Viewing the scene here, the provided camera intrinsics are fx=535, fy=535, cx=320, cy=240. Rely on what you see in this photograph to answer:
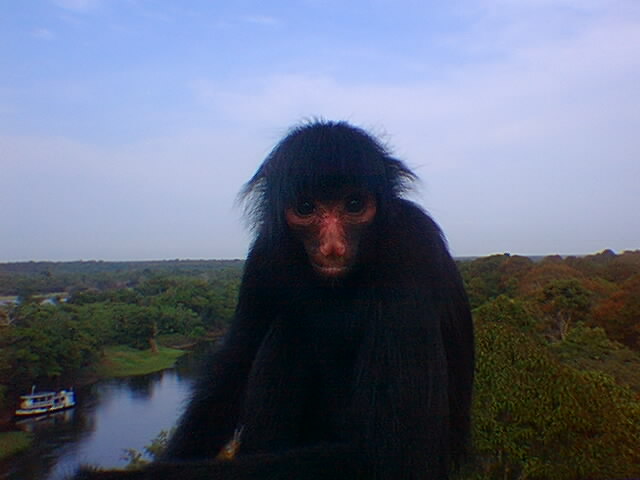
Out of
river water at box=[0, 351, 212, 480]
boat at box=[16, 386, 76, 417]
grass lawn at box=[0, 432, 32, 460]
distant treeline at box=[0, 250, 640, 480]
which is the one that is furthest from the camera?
distant treeline at box=[0, 250, 640, 480]

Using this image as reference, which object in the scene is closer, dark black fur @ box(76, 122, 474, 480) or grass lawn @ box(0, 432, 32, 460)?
dark black fur @ box(76, 122, 474, 480)

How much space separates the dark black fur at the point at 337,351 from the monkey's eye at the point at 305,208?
6 cm

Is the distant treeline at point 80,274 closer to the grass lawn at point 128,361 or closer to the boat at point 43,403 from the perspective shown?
the grass lawn at point 128,361

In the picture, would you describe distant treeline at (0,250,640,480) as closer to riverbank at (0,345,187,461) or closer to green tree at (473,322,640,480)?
green tree at (473,322,640,480)

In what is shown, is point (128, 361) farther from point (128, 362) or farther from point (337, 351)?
point (337, 351)

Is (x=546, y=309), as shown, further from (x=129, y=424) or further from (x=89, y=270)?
(x=129, y=424)

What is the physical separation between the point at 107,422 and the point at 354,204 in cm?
816

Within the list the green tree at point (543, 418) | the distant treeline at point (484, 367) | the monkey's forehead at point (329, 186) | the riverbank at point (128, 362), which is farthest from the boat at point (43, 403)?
the green tree at point (543, 418)

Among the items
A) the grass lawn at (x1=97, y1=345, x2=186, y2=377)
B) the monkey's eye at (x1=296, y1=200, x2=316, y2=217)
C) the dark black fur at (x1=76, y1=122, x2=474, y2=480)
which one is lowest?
the grass lawn at (x1=97, y1=345, x2=186, y2=377)

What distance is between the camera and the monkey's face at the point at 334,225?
9.21 feet

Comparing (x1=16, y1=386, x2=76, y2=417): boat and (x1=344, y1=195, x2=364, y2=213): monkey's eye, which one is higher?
(x1=344, y1=195, x2=364, y2=213): monkey's eye

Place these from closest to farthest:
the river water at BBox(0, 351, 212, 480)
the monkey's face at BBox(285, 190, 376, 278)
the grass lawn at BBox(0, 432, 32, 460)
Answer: the monkey's face at BBox(285, 190, 376, 278) < the river water at BBox(0, 351, 212, 480) < the grass lawn at BBox(0, 432, 32, 460)

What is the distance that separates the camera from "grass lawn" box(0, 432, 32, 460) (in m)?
8.04

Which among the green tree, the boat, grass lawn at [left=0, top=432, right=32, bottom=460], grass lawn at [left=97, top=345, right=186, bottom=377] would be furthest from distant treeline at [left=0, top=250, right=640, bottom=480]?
grass lawn at [left=0, top=432, right=32, bottom=460]
